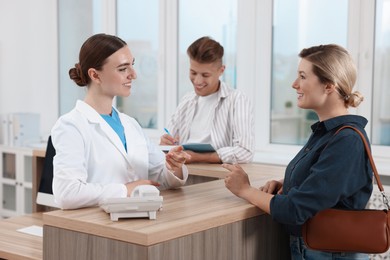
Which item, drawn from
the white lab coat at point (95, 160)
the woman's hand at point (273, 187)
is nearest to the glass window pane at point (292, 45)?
the woman's hand at point (273, 187)

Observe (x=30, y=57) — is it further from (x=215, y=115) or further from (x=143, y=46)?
(x=215, y=115)

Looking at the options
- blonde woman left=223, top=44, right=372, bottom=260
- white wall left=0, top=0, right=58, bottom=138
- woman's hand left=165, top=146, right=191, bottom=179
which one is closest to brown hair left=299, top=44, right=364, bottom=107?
blonde woman left=223, top=44, right=372, bottom=260

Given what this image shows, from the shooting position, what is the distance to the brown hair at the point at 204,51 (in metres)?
3.33

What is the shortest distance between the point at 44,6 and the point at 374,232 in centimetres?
450

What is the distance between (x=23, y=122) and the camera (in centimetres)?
526

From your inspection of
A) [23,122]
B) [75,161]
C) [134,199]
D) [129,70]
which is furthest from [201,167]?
[23,122]

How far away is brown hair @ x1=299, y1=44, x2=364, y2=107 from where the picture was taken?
189 centimetres

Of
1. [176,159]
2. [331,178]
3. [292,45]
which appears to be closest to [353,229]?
[331,178]

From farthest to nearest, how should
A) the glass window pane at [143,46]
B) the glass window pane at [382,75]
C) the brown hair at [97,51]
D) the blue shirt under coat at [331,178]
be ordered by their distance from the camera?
1. the glass window pane at [143,46]
2. the glass window pane at [382,75]
3. the brown hair at [97,51]
4. the blue shirt under coat at [331,178]

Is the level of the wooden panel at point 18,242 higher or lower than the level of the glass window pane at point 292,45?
lower

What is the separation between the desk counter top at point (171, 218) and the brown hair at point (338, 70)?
0.49 m

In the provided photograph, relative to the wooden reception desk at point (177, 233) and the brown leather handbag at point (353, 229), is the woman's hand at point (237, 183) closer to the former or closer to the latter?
the wooden reception desk at point (177, 233)

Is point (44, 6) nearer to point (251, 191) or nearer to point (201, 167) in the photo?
point (201, 167)

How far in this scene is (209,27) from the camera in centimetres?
462
